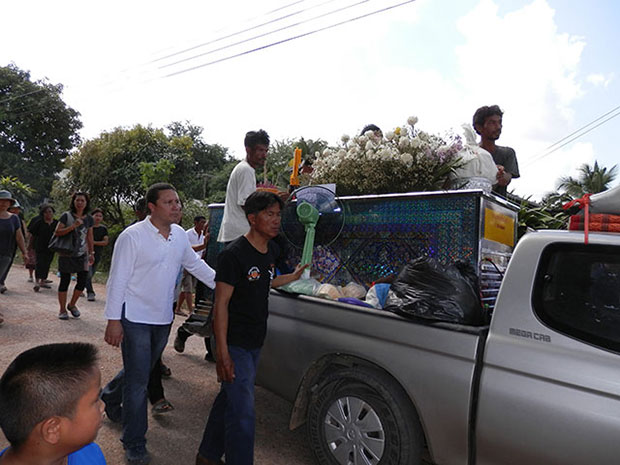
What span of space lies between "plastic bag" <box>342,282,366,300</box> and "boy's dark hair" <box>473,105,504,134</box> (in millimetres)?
2236

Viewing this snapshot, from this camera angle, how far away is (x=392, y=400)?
→ 258cm

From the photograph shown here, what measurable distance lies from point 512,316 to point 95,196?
54.6 ft

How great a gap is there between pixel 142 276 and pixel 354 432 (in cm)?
176

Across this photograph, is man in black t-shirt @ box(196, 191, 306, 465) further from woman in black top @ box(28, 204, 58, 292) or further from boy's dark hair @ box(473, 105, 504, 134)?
woman in black top @ box(28, 204, 58, 292)

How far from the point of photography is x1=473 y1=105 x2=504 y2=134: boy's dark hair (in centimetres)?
424

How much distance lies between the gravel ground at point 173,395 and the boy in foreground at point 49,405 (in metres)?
2.04

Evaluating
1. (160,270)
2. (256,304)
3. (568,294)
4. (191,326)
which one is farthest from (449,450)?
(191,326)

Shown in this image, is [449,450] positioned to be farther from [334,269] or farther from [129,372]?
[129,372]

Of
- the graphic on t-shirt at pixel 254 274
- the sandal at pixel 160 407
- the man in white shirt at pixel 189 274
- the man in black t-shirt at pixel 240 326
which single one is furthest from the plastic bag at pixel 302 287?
the man in white shirt at pixel 189 274

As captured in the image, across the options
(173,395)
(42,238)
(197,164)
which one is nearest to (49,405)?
(173,395)

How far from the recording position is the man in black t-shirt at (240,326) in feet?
8.36

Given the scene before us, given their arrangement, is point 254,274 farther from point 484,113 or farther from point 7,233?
point 7,233

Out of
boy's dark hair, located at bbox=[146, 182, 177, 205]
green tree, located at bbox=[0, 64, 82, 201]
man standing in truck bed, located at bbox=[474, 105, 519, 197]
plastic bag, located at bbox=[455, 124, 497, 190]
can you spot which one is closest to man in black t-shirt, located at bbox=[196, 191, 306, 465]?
boy's dark hair, located at bbox=[146, 182, 177, 205]

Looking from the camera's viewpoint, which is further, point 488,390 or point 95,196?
point 95,196
